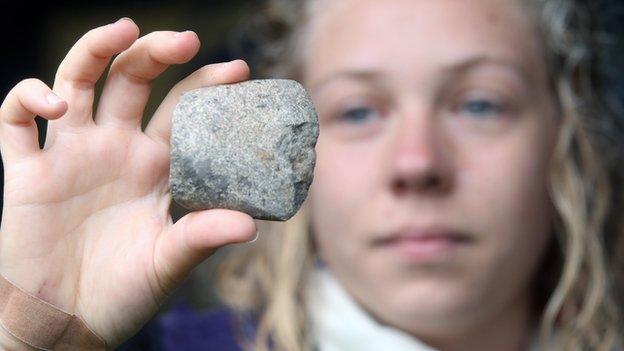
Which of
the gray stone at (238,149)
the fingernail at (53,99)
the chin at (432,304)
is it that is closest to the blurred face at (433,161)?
the chin at (432,304)

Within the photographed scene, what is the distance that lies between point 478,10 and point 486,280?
0.46 metres

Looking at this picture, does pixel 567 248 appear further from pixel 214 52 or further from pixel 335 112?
pixel 214 52


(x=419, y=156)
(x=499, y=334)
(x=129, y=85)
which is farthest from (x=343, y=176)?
(x=129, y=85)

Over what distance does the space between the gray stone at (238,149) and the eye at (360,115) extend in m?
0.55

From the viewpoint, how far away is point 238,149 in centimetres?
103

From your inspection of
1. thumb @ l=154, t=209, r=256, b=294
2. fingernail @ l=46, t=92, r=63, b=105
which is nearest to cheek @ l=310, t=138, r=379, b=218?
thumb @ l=154, t=209, r=256, b=294

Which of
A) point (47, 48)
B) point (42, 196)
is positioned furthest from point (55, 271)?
point (47, 48)

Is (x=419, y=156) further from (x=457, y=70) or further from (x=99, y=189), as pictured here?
(x=99, y=189)

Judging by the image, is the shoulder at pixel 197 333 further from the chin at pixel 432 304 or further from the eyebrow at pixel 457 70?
the eyebrow at pixel 457 70

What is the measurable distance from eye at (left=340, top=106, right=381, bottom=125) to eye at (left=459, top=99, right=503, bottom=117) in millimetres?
144

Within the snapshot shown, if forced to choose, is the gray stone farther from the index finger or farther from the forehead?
the forehead

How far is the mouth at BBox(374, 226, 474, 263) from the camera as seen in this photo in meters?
1.48

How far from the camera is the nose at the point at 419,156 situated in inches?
57.1

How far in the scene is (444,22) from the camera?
159cm
